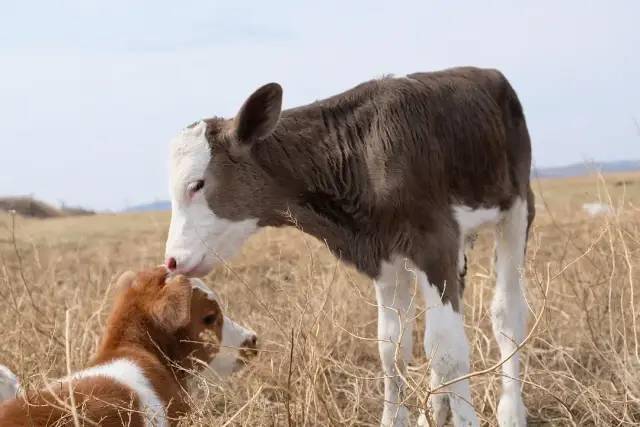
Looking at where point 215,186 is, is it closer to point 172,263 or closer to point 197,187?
point 197,187

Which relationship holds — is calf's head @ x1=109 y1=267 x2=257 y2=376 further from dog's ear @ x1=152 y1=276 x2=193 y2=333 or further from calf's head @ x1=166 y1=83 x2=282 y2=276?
calf's head @ x1=166 y1=83 x2=282 y2=276

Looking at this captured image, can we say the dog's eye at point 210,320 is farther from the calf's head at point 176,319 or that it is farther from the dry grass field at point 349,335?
the dry grass field at point 349,335

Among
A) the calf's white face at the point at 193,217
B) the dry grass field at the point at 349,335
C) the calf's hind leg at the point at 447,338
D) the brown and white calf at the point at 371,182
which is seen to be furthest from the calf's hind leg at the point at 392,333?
the calf's white face at the point at 193,217

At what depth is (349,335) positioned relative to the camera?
6.16 meters

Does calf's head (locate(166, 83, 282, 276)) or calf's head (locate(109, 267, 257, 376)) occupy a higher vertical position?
calf's head (locate(166, 83, 282, 276))

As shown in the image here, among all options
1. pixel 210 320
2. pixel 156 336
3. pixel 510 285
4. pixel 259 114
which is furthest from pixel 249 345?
pixel 510 285

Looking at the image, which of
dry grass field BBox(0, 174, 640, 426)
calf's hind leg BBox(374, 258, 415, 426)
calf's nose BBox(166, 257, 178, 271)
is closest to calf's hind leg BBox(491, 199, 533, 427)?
dry grass field BBox(0, 174, 640, 426)

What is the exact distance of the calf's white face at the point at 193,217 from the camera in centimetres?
435

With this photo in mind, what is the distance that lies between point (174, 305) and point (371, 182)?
4.02ft

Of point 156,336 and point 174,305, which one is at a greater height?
point 174,305

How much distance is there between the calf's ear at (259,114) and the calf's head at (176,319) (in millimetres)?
846

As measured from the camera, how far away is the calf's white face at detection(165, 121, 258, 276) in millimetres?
4348

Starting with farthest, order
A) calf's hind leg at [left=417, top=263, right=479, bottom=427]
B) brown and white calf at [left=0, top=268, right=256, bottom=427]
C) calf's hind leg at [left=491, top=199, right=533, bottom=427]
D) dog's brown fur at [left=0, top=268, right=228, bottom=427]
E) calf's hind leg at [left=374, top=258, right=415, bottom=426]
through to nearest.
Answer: calf's hind leg at [left=491, top=199, right=533, bottom=427] < calf's hind leg at [left=374, top=258, right=415, bottom=426] < calf's hind leg at [left=417, top=263, right=479, bottom=427] < dog's brown fur at [left=0, top=268, right=228, bottom=427] < brown and white calf at [left=0, top=268, right=256, bottom=427]

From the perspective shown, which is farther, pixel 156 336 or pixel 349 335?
pixel 349 335
